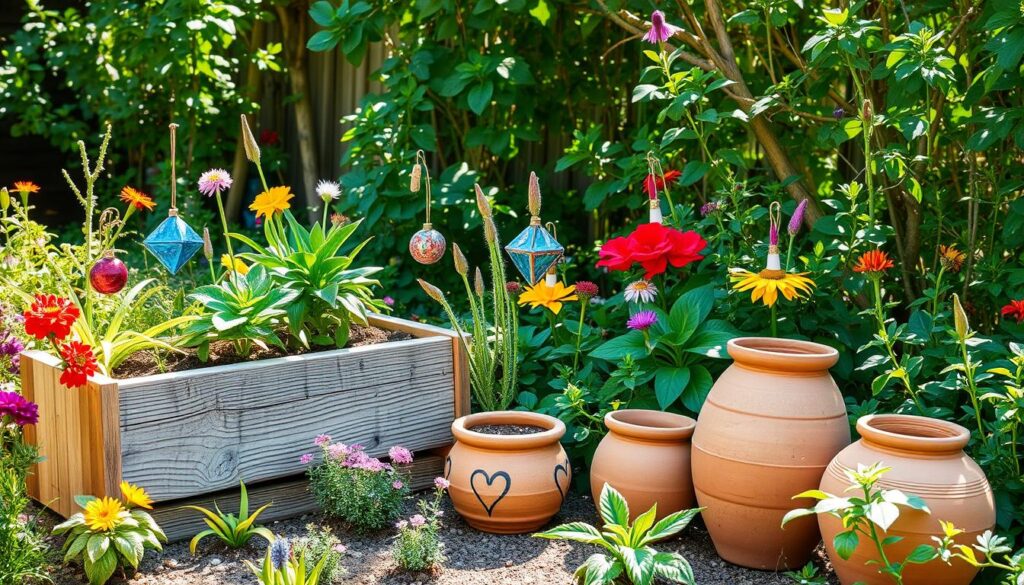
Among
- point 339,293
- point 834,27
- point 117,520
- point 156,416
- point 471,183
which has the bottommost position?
point 117,520

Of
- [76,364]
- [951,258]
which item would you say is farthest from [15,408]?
[951,258]

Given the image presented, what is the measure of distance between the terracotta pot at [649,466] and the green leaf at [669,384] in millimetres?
110

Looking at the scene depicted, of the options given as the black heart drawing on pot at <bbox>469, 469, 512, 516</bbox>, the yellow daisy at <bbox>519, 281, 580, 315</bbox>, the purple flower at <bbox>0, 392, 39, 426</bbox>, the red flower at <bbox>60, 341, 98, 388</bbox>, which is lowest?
the black heart drawing on pot at <bbox>469, 469, 512, 516</bbox>

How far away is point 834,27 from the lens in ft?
10.3

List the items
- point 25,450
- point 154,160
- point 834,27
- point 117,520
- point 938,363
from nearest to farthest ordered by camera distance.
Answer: point 117,520 → point 25,450 → point 938,363 → point 834,27 → point 154,160

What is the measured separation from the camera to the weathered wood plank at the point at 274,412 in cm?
267

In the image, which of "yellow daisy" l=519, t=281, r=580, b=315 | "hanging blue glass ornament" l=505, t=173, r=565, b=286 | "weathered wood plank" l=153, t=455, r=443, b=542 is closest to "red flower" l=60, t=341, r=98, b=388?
"weathered wood plank" l=153, t=455, r=443, b=542

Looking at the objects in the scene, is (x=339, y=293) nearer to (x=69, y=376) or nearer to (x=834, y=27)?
(x=69, y=376)

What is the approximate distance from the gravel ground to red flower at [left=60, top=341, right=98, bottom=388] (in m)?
0.46

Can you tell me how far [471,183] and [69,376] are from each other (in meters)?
2.33

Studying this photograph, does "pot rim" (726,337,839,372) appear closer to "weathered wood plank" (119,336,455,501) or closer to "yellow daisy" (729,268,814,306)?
"yellow daisy" (729,268,814,306)

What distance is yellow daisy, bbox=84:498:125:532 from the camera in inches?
95.0

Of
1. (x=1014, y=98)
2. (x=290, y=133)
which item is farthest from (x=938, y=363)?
(x=290, y=133)

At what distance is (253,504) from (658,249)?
4.37 feet
